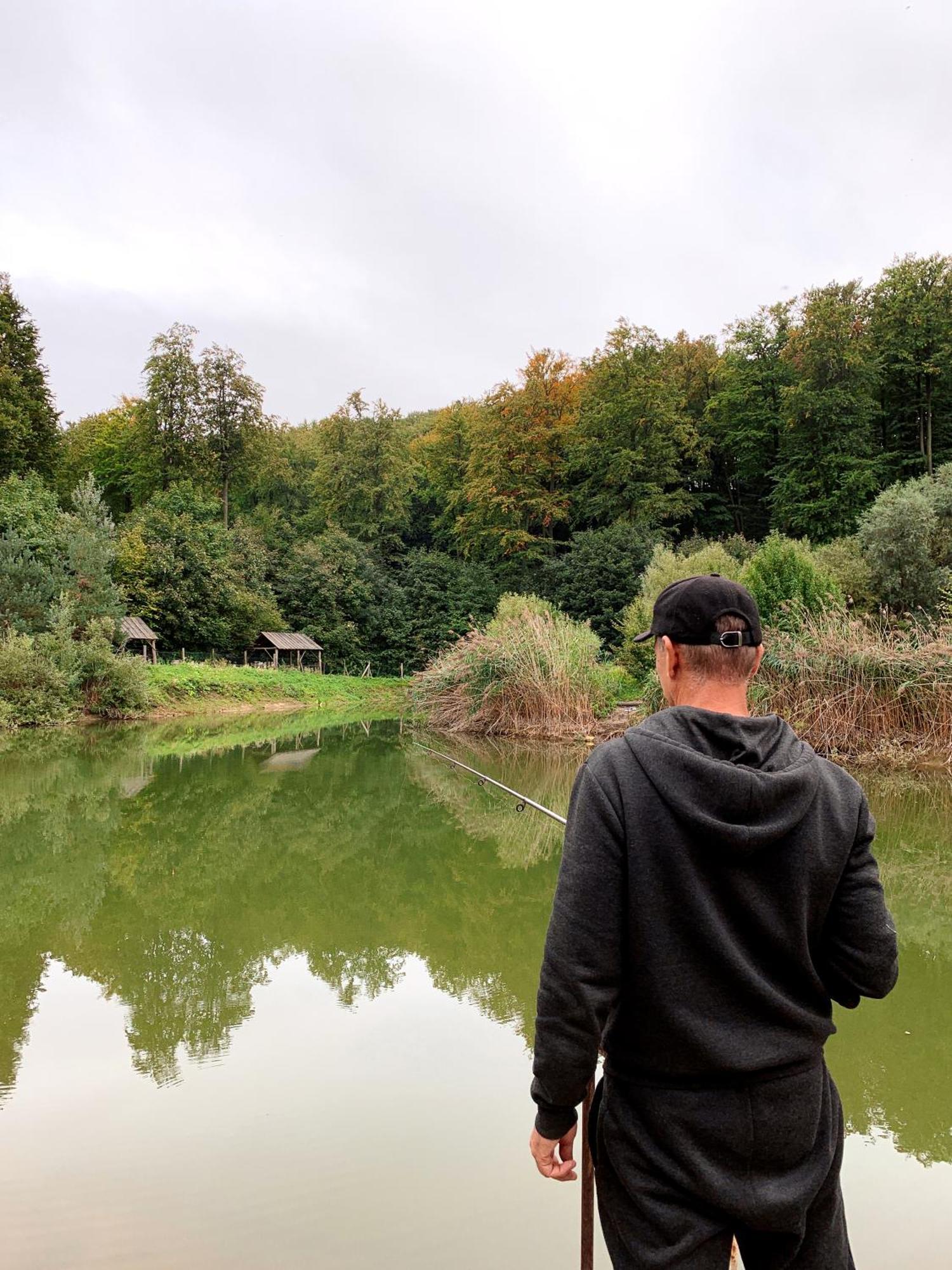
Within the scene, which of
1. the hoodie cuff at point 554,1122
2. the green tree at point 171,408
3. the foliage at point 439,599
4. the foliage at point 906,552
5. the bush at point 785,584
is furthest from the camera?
the green tree at point 171,408

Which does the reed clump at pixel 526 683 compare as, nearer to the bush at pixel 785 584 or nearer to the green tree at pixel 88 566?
the bush at pixel 785 584

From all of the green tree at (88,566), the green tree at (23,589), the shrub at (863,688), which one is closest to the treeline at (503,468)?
the green tree at (88,566)

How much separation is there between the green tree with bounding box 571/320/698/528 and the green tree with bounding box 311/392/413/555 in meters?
8.22

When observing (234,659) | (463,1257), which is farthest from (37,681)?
(463,1257)

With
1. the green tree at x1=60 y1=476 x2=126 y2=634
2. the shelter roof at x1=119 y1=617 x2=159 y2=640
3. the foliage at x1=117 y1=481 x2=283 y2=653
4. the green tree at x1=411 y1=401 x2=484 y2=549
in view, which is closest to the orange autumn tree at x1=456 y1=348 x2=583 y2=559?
the green tree at x1=411 y1=401 x2=484 y2=549

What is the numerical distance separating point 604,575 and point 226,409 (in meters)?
17.3

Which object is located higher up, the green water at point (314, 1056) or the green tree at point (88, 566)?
the green tree at point (88, 566)

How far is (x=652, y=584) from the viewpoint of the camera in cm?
2361

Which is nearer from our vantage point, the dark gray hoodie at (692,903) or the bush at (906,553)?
the dark gray hoodie at (692,903)

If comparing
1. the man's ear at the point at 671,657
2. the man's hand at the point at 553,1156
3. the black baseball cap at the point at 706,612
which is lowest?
the man's hand at the point at 553,1156

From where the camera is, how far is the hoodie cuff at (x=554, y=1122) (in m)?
1.47

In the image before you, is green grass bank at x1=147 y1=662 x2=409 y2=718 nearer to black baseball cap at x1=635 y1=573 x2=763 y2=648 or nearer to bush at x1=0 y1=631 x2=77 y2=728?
bush at x1=0 y1=631 x2=77 y2=728

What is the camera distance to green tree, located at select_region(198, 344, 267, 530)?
36.8 m

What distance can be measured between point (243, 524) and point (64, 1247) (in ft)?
115
